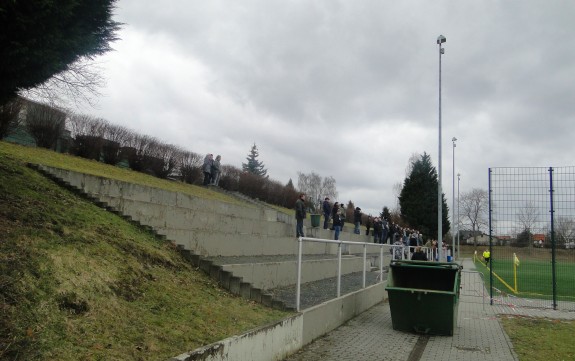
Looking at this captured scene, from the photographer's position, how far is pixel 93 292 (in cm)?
555

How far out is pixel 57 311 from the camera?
481 cm

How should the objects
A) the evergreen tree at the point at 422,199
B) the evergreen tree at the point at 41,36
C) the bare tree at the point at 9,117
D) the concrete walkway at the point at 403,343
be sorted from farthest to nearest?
the evergreen tree at the point at 422,199
the bare tree at the point at 9,117
the concrete walkway at the point at 403,343
the evergreen tree at the point at 41,36

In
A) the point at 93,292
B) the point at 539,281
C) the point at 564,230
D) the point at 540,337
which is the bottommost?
the point at 540,337

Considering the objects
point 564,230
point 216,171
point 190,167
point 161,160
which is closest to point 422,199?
point 216,171

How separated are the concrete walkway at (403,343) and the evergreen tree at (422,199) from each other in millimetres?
47198

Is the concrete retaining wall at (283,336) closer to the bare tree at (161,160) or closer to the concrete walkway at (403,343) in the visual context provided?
the concrete walkway at (403,343)

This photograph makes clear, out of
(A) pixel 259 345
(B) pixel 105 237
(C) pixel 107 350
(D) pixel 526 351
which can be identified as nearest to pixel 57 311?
(C) pixel 107 350

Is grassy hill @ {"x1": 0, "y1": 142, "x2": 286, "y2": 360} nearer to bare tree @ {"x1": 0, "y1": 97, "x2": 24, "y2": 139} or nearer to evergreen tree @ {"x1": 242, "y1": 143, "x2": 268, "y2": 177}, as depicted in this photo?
Result: bare tree @ {"x1": 0, "y1": 97, "x2": 24, "y2": 139}

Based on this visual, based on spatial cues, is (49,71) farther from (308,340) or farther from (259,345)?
(308,340)

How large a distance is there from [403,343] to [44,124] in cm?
1578

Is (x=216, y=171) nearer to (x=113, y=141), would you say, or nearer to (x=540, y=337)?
(x=113, y=141)

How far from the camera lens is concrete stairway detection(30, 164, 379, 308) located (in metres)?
8.97

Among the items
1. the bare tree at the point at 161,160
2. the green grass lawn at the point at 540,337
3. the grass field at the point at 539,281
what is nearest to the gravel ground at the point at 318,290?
the green grass lawn at the point at 540,337

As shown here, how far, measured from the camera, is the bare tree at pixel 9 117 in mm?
15841
